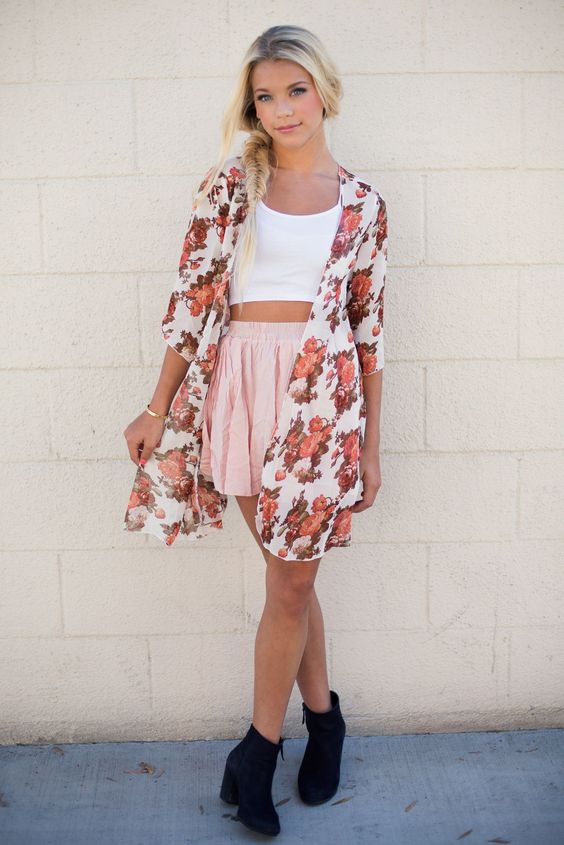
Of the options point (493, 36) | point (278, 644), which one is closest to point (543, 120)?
point (493, 36)

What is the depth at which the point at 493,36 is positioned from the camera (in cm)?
219

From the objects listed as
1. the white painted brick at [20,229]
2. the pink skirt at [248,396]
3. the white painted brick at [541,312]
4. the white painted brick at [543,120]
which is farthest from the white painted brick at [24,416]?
the white painted brick at [543,120]

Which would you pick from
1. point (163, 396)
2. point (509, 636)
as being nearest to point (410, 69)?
point (163, 396)

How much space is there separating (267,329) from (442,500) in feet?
2.70

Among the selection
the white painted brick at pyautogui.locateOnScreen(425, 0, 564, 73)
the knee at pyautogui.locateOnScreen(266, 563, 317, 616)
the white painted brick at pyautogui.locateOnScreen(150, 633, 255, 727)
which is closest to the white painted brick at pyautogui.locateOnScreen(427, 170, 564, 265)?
the white painted brick at pyautogui.locateOnScreen(425, 0, 564, 73)

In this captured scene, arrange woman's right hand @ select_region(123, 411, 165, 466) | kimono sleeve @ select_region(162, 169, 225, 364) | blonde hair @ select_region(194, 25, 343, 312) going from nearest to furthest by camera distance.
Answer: blonde hair @ select_region(194, 25, 343, 312) → kimono sleeve @ select_region(162, 169, 225, 364) → woman's right hand @ select_region(123, 411, 165, 466)

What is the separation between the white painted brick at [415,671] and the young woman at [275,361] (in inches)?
16.3

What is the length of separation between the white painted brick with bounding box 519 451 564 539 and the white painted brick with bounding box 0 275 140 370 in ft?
3.84

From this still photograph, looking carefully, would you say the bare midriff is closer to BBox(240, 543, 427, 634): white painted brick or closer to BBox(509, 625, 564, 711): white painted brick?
BBox(240, 543, 427, 634): white painted brick

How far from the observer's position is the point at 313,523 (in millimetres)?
1910

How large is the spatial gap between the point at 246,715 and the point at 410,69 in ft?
6.24

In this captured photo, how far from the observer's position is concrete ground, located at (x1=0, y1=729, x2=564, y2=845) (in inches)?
79.0

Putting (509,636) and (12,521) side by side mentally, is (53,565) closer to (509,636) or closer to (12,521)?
(12,521)

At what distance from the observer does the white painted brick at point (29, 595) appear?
2385mm
